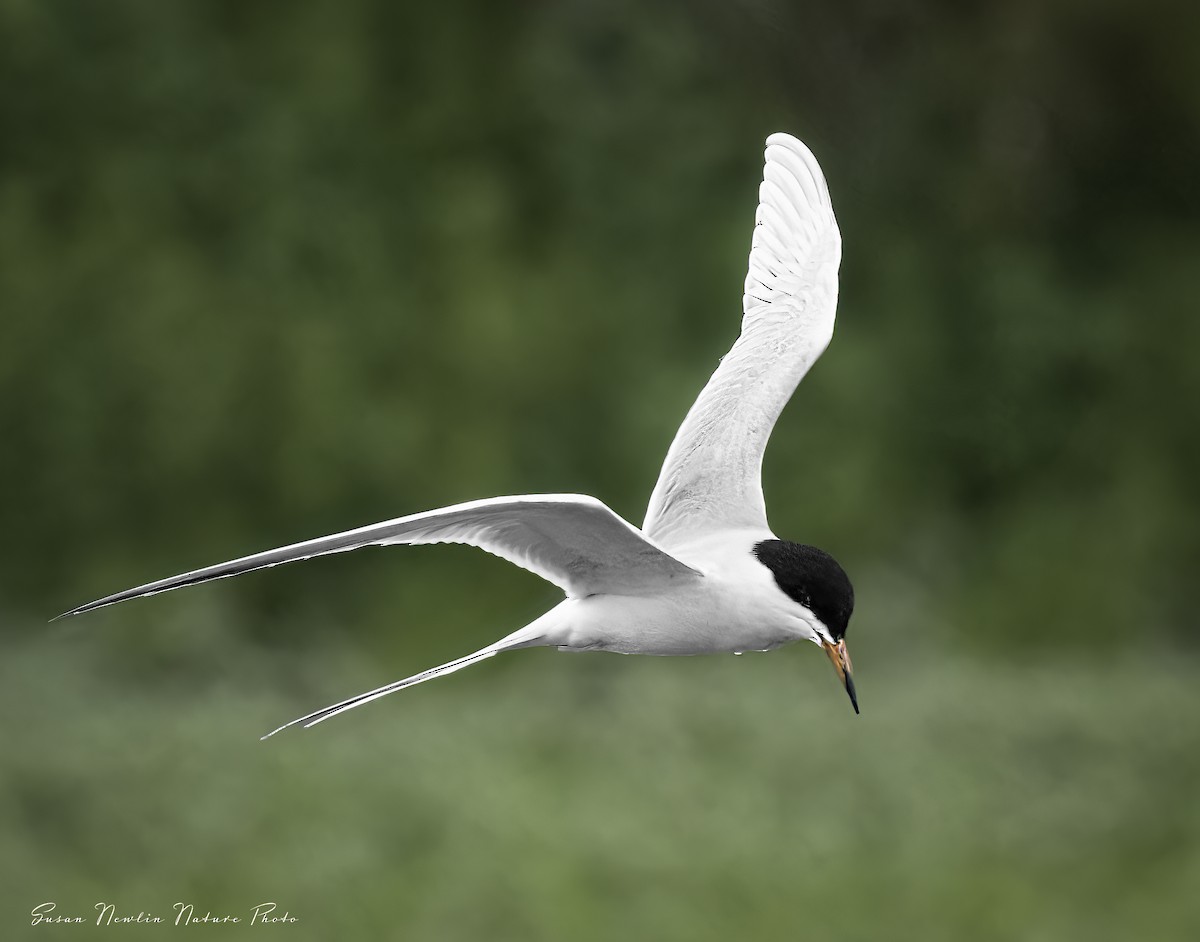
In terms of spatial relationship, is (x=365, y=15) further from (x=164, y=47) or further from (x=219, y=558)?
(x=219, y=558)

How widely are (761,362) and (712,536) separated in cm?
78

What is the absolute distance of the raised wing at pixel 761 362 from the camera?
16.3ft

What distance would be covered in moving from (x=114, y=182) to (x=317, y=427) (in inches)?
85.9

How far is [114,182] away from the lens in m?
11.8

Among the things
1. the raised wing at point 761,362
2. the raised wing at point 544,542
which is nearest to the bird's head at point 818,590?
the raised wing at point 544,542

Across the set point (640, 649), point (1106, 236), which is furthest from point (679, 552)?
point (1106, 236)

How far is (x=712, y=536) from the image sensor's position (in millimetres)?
4789

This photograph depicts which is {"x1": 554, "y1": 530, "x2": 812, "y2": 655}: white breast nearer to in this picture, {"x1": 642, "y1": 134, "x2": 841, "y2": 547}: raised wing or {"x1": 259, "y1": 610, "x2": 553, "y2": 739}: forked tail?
{"x1": 259, "y1": 610, "x2": 553, "y2": 739}: forked tail

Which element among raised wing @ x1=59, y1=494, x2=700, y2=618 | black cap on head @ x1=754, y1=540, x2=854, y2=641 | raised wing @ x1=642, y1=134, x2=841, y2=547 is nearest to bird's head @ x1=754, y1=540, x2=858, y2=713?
black cap on head @ x1=754, y1=540, x2=854, y2=641

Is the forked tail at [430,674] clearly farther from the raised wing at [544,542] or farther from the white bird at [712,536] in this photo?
the raised wing at [544,542]

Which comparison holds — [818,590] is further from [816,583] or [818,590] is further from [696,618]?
[696,618]

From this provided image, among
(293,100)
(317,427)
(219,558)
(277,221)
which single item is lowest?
(219,558)

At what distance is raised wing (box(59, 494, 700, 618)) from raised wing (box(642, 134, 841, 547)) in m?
0.54

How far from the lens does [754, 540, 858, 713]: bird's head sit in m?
4.30
